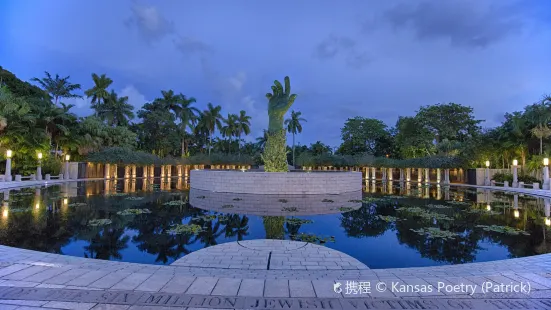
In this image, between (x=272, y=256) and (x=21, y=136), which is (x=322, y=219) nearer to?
(x=272, y=256)

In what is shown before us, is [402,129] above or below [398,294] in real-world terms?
above

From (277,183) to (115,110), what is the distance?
37.3 metres

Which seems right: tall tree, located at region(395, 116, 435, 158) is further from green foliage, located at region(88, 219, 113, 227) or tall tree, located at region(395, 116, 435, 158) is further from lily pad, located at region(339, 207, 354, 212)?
green foliage, located at region(88, 219, 113, 227)

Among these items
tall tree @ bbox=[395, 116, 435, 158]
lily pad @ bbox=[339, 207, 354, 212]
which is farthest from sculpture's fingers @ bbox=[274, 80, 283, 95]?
tall tree @ bbox=[395, 116, 435, 158]

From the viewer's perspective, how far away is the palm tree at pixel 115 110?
4509cm

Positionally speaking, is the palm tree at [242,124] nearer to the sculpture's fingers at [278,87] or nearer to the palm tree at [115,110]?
Result: the palm tree at [115,110]

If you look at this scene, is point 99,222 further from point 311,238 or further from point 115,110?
point 115,110

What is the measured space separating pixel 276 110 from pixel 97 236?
14228 millimetres

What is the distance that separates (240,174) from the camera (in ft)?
61.4

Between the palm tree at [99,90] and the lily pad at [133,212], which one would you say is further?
the palm tree at [99,90]

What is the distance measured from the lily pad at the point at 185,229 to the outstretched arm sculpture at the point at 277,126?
11.4m

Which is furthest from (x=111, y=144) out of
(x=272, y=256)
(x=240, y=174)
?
(x=272, y=256)

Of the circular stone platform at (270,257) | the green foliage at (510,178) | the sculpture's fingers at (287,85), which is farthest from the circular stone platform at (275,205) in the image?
the green foliage at (510,178)

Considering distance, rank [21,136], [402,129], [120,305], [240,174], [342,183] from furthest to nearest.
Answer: [402,129] < [21,136] < [342,183] < [240,174] < [120,305]
